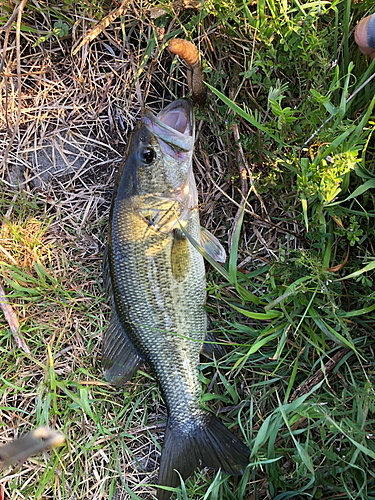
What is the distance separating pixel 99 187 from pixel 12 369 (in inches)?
61.0

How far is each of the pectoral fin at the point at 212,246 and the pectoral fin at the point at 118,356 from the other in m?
0.78

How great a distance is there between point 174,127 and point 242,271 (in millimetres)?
1076

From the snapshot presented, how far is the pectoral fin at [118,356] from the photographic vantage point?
2.52 m

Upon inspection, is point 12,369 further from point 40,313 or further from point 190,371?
point 190,371

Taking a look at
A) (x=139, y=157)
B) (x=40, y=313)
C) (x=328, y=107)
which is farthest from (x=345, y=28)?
(x=40, y=313)

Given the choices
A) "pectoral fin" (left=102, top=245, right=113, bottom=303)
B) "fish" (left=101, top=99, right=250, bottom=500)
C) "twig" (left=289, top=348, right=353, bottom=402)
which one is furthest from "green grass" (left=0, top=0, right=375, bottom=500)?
"pectoral fin" (left=102, top=245, right=113, bottom=303)

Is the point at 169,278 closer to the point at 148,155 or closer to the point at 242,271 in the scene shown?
the point at 242,271

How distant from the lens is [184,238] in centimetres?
238

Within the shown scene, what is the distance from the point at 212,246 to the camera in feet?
8.31

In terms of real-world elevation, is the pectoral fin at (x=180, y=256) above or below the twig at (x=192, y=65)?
below

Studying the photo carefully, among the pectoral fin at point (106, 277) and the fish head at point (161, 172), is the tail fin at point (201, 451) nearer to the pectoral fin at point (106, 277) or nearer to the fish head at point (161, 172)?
the pectoral fin at point (106, 277)

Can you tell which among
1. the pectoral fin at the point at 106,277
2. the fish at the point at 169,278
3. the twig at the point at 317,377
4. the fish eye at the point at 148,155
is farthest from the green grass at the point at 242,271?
the fish eye at the point at 148,155

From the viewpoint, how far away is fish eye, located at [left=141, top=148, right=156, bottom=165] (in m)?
2.36

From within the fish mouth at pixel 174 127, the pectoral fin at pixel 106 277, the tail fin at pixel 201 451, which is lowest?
the tail fin at pixel 201 451
